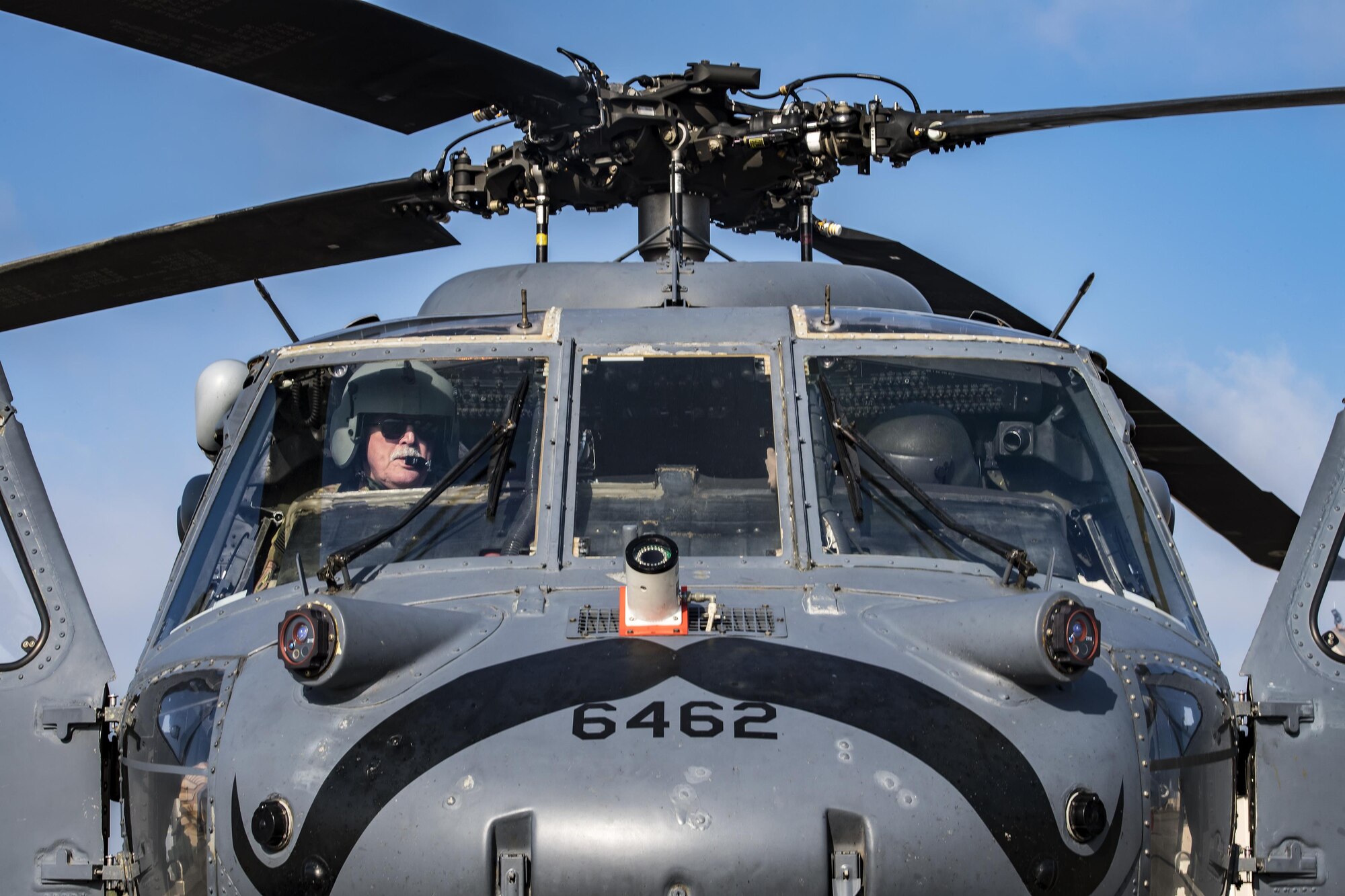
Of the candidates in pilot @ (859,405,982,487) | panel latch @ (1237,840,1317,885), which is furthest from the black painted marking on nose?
pilot @ (859,405,982,487)

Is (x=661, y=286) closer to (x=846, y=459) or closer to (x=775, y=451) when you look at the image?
(x=775, y=451)

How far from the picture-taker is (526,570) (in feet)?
17.2

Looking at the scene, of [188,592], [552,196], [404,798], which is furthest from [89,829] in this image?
[552,196]

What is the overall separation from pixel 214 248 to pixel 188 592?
2629 millimetres

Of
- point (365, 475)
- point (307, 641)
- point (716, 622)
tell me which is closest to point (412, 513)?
point (365, 475)

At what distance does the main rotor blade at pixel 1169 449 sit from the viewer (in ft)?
26.7

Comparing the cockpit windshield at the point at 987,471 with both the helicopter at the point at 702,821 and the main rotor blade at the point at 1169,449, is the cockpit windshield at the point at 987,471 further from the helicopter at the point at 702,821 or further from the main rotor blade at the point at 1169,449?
the main rotor blade at the point at 1169,449

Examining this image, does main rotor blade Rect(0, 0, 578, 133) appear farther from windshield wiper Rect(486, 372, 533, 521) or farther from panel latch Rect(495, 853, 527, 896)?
panel latch Rect(495, 853, 527, 896)

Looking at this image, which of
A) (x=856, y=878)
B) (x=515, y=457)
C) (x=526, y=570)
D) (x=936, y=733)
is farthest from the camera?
(x=515, y=457)

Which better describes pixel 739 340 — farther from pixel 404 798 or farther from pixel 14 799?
pixel 14 799

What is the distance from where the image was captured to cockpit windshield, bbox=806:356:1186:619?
546cm

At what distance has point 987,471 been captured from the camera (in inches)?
233

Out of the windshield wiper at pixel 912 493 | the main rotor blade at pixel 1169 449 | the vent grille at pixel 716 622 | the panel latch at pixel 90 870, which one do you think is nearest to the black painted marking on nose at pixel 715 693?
the vent grille at pixel 716 622

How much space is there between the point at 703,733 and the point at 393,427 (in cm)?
217
